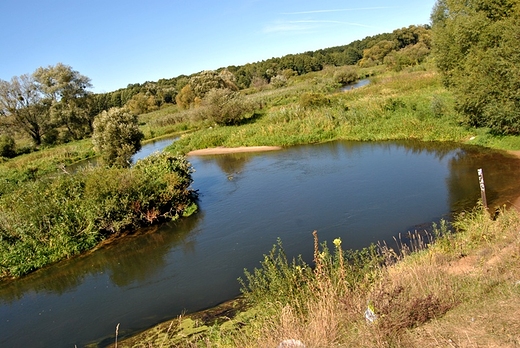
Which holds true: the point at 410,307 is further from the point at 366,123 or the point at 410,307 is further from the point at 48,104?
the point at 48,104

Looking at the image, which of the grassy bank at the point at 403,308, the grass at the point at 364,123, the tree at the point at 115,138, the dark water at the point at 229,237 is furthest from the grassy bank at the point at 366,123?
the grassy bank at the point at 403,308

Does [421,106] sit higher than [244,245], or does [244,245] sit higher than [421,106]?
[421,106]

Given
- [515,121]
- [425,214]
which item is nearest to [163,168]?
[425,214]

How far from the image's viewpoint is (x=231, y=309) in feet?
29.6

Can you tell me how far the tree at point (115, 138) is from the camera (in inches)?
846

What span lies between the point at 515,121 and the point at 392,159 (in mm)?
5656

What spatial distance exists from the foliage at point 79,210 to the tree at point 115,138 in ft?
13.4

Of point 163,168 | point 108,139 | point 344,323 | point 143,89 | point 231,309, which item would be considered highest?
point 143,89

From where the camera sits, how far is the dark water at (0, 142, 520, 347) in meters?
10.0

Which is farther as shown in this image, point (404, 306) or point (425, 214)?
point (425, 214)

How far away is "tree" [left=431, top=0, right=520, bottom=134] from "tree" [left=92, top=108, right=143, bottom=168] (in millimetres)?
18093

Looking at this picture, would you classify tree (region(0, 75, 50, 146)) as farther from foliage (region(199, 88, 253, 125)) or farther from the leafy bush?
Answer: the leafy bush

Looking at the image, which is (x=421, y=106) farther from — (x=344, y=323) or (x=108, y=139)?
(x=344, y=323)

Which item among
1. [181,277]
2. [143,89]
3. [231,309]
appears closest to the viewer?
[231,309]
